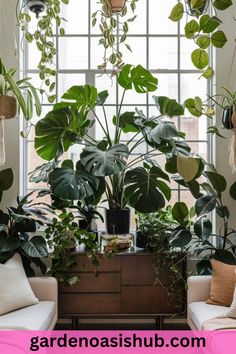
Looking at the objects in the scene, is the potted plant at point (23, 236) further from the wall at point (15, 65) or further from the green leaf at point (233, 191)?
the green leaf at point (233, 191)

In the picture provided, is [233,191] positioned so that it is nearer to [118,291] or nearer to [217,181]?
[217,181]

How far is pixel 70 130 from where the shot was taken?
10.2 feet

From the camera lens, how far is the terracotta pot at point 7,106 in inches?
97.0

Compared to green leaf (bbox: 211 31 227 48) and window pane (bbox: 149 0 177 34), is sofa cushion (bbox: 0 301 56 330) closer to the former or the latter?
green leaf (bbox: 211 31 227 48)

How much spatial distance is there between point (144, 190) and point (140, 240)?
21.4 inches

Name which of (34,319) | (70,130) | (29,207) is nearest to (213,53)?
(70,130)

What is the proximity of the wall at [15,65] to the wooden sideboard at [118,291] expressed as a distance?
0.96 m

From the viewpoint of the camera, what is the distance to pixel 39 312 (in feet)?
8.51

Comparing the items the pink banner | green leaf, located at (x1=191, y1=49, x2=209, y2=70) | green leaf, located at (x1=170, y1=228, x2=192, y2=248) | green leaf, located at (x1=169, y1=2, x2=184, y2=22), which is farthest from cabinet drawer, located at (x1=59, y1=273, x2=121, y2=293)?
green leaf, located at (x1=169, y1=2, x2=184, y2=22)

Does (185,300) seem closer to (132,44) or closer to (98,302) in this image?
(98,302)

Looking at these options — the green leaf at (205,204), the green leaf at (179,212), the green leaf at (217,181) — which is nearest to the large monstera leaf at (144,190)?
the green leaf at (179,212)

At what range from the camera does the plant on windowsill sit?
2.86m

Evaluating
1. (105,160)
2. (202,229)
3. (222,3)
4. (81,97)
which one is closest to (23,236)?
(105,160)

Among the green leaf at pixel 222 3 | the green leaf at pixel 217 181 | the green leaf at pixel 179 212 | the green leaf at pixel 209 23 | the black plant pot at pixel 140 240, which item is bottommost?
the black plant pot at pixel 140 240
